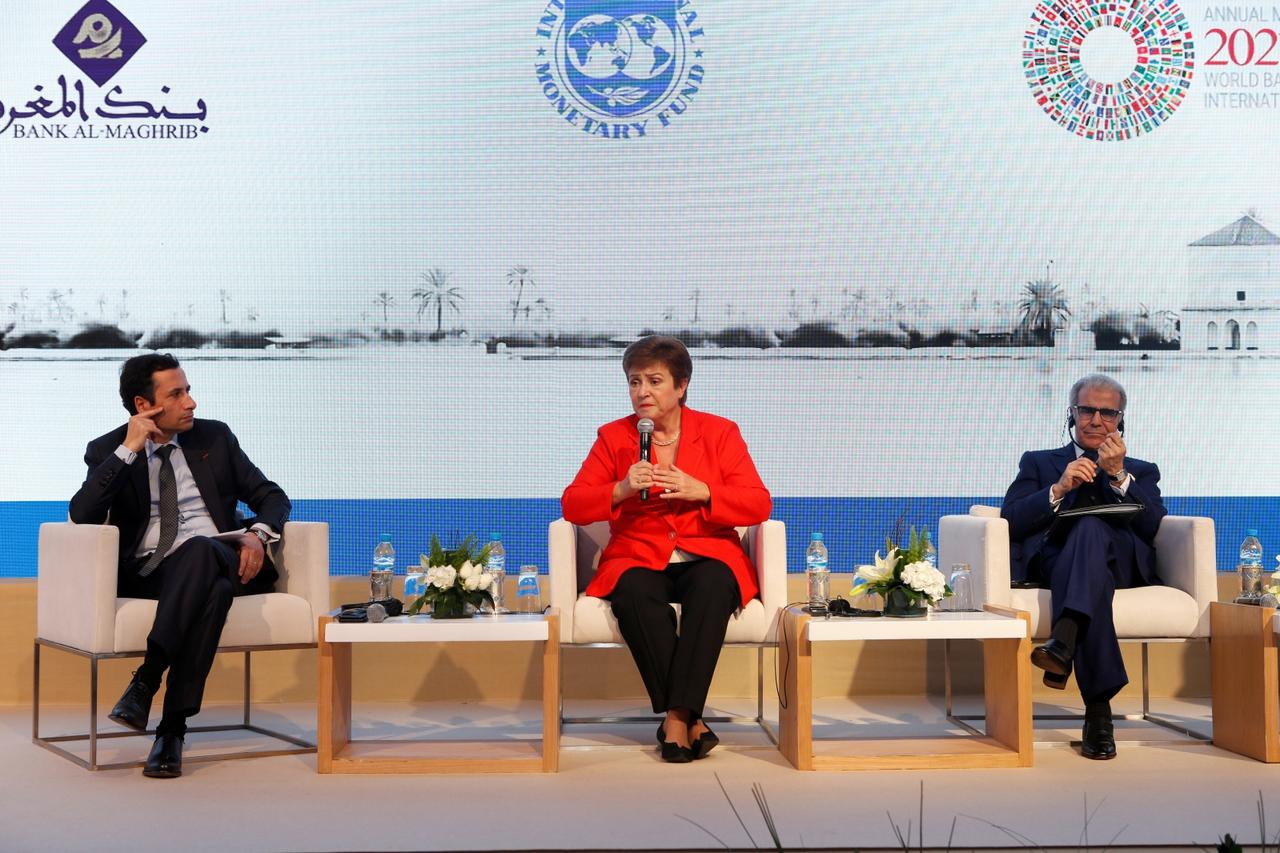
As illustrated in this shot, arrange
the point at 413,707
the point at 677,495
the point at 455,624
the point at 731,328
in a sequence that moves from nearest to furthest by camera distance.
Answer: the point at 455,624 < the point at 677,495 < the point at 413,707 < the point at 731,328

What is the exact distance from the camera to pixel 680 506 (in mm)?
3857

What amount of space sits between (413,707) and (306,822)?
1.69 meters

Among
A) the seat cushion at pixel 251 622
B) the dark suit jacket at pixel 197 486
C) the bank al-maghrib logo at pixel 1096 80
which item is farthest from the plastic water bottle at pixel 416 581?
the bank al-maghrib logo at pixel 1096 80

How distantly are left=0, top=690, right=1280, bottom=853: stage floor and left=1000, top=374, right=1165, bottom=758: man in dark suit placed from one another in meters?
0.22

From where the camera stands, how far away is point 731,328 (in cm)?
486

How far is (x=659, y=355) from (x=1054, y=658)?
1314 mm

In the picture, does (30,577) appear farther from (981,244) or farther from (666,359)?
(981,244)

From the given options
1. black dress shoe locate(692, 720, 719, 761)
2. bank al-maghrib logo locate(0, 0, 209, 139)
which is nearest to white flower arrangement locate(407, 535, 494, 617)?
black dress shoe locate(692, 720, 719, 761)

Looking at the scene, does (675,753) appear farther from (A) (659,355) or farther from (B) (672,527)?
(A) (659,355)

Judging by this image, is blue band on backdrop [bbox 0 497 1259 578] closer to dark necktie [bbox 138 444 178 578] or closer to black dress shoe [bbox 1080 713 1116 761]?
dark necktie [bbox 138 444 178 578]

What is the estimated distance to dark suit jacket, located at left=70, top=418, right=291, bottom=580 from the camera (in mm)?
3570

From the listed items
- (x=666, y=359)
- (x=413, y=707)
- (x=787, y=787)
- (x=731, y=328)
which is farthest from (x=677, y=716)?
(x=731, y=328)

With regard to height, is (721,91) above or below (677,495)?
above

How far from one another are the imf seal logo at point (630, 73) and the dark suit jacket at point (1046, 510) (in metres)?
1.80
